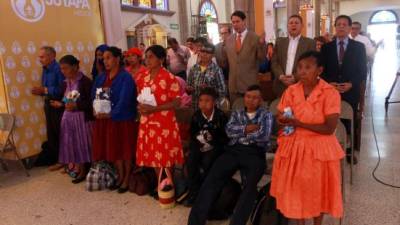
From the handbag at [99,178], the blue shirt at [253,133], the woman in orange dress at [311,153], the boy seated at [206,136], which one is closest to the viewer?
the woman in orange dress at [311,153]

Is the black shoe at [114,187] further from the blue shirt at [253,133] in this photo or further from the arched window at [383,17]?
the arched window at [383,17]

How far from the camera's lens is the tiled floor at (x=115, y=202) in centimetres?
288

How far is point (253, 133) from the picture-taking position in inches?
108

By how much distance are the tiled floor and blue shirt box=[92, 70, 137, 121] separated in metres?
0.81

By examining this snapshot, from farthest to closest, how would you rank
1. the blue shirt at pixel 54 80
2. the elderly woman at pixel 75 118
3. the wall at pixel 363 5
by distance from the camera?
the wall at pixel 363 5, the blue shirt at pixel 54 80, the elderly woman at pixel 75 118

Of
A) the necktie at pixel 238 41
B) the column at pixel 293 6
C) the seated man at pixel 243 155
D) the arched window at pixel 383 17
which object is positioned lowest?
the seated man at pixel 243 155

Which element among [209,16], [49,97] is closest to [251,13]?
[49,97]

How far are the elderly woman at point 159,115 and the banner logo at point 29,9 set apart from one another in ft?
6.32

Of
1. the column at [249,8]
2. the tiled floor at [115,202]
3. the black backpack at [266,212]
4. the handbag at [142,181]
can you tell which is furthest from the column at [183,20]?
the black backpack at [266,212]

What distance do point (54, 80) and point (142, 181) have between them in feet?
5.74

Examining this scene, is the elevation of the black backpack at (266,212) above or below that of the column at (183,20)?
below

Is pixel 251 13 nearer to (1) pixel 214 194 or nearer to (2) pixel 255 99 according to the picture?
(2) pixel 255 99

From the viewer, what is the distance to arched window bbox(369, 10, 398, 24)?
105ft

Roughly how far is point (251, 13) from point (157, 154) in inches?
177
